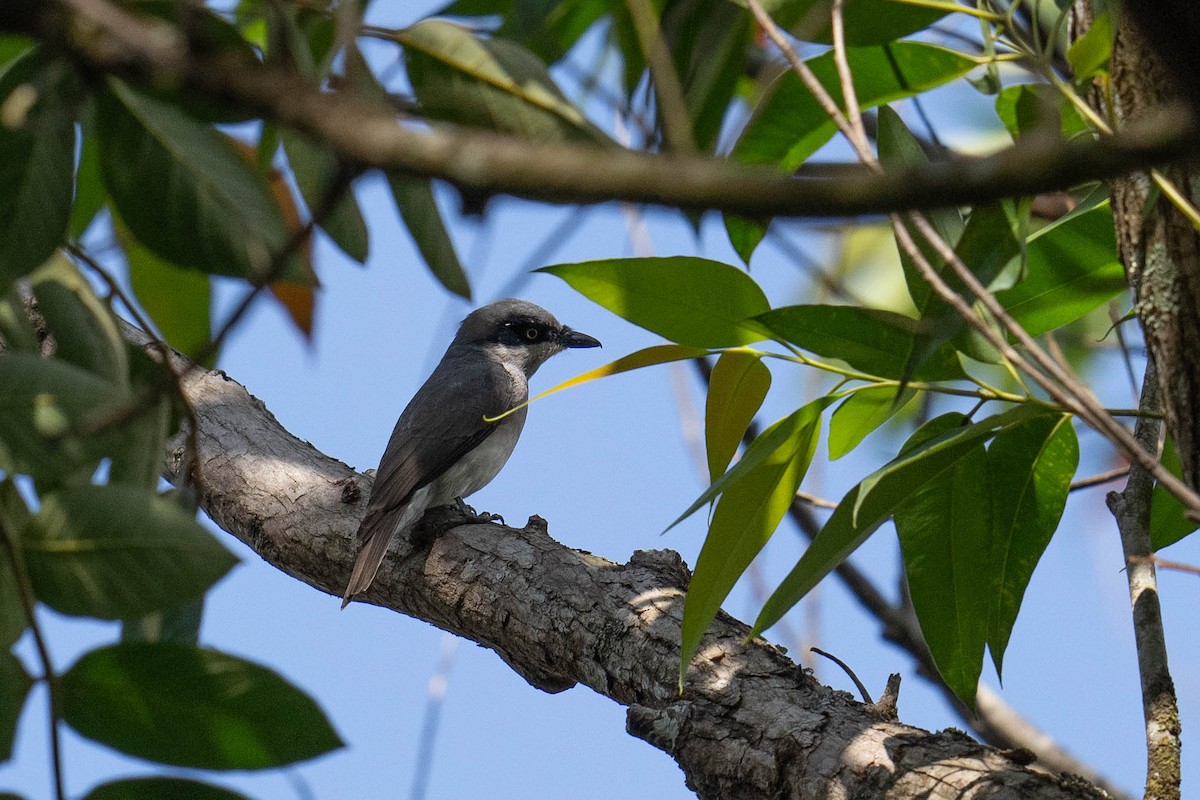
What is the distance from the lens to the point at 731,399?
8.11ft

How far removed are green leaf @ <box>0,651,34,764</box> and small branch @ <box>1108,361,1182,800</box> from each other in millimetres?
1873

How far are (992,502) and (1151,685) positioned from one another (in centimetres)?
52

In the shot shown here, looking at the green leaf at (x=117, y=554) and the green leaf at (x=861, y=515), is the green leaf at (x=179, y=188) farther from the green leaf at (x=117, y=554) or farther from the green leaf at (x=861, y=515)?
the green leaf at (x=861, y=515)

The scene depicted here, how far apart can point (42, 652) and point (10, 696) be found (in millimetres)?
56

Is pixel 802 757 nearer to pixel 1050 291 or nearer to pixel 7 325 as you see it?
pixel 1050 291

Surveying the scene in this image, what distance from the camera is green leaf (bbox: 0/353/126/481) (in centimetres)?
128

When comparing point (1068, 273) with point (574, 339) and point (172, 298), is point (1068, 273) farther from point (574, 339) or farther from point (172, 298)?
point (574, 339)

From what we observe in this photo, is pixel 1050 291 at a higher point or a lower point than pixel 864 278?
lower

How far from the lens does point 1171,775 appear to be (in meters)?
2.31


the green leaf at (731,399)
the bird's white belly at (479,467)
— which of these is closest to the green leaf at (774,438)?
the green leaf at (731,399)

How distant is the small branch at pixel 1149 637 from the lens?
2322mm

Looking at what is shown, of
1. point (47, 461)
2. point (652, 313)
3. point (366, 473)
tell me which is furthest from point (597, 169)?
point (366, 473)

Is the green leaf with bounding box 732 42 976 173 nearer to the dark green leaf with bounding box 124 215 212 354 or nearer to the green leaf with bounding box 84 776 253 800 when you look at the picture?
the dark green leaf with bounding box 124 215 212 354

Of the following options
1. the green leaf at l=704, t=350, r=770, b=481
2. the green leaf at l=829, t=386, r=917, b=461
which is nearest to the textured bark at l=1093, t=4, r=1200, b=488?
the green leaf at l=829, t=386, r=917, b=461
